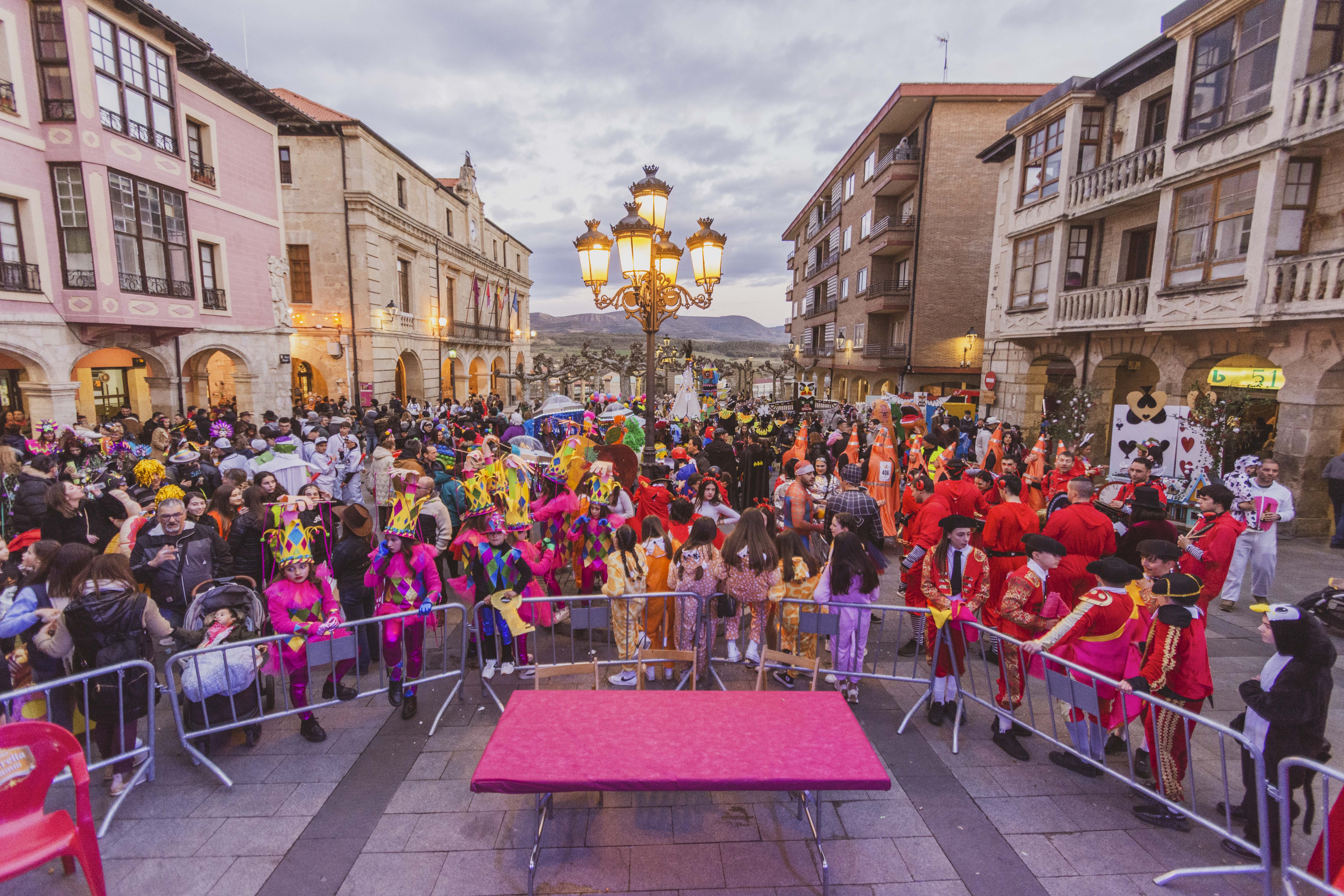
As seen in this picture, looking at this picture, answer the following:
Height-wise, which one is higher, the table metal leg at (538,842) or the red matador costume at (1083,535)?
the red matador costume at (1083,535)

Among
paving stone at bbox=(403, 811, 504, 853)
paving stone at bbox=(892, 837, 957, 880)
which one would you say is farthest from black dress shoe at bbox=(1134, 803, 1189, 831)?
paving stone at bbox=(403, 811, 504, 853)

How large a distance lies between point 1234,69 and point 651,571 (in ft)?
47.0

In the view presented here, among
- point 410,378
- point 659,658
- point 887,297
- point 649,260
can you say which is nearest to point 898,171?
point 887,297

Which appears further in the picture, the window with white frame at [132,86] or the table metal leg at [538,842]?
the window with white frame at [132,86]

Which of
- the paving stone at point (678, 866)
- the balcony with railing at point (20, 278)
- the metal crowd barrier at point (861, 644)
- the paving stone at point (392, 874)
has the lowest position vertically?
the paving stone at point (392, 874)

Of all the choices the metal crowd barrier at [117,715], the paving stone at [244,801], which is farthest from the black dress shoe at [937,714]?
the metal crowd barrier at [117,715]

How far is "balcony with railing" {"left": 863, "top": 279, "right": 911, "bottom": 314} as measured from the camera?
24.8 metres

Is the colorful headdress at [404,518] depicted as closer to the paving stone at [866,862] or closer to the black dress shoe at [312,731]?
the black dress shoe at [312,731]

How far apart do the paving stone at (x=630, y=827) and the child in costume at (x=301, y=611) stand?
2.33m

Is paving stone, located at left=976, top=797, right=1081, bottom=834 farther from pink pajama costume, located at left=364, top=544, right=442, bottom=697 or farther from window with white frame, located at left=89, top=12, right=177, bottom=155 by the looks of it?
window with white frame, located at left=89, top=12, right=177, bottom=155

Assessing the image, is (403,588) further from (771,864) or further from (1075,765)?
(1075,765)

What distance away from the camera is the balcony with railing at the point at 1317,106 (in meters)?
9.35

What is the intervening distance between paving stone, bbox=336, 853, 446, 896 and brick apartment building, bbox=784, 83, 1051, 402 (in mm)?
17962

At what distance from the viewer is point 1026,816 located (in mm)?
4172
